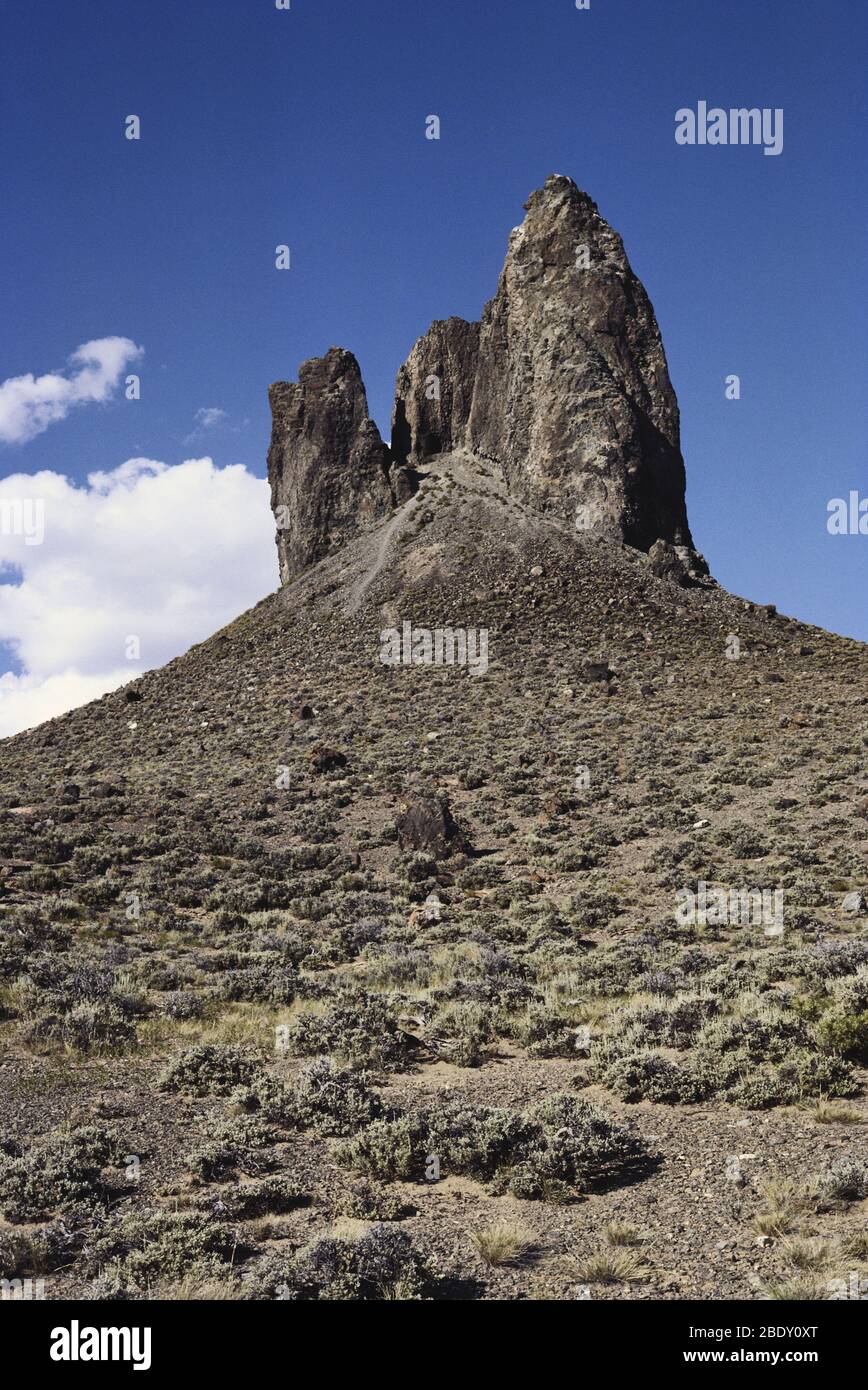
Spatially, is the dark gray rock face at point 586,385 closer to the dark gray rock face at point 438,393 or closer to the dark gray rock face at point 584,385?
the dark gray rock face at point 584,385

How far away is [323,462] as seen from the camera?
73.0 metres

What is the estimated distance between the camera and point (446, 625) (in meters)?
54.6

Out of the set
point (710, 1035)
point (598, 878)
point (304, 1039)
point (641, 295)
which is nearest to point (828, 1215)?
point (710, 1035)

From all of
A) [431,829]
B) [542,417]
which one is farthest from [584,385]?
[431,829]

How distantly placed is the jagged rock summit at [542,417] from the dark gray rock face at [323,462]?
0.40ft

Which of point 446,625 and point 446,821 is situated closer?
point 446,821

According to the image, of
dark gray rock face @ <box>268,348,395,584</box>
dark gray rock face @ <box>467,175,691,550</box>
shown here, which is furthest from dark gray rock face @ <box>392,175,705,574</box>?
dark gray rock face @ <box>268,348,395,584</box>

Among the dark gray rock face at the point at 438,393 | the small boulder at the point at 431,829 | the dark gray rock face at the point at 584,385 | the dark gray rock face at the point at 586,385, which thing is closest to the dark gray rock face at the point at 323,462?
the dark gray rock face at the point at 438,393

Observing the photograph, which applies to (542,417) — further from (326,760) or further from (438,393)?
(326,760)

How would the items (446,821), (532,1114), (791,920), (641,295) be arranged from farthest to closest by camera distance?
(641,295)
(446,821)
(791,920)
(532,1114)

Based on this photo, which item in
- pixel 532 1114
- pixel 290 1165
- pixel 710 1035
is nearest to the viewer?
pixel 290 1165

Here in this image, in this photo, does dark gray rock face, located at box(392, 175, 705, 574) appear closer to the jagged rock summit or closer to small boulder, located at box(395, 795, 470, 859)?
the jagged rock summit

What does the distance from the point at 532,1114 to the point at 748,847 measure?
16.3 meters

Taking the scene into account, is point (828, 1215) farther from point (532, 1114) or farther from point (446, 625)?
point (446, 625)
